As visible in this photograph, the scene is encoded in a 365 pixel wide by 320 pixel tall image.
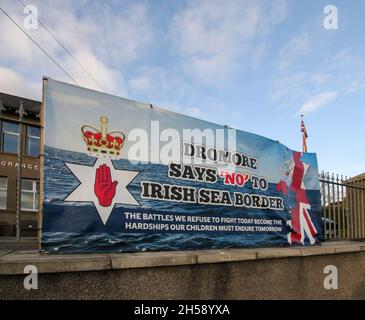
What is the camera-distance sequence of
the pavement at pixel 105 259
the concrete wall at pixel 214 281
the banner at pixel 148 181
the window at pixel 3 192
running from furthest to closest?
the window at pixel 3 192
the banner at pixel 148 181
the concrete wall at pixel 214 281
the pavement at pixel 105 259

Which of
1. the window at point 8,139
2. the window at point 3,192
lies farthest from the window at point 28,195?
the window at point 8,139

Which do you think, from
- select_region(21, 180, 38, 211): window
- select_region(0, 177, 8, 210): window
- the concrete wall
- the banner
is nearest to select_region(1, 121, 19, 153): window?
select_region(0, 177, 8, 210): window

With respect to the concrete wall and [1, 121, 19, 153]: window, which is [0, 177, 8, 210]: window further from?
the concrete wall

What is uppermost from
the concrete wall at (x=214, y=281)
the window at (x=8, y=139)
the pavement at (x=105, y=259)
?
the window at (x=8, y=139)

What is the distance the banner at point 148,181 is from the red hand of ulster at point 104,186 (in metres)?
0.01

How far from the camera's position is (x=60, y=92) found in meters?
4.00

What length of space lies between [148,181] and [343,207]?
19.9ft

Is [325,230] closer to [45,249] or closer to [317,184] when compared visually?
[317,184]

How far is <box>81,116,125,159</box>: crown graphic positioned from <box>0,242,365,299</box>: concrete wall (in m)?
1.43

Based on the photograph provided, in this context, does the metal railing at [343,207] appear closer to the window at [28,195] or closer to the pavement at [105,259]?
the pavement at [105,259]

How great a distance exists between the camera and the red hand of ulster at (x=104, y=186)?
13.4 ft

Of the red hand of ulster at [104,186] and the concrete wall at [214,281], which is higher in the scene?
the red hand of ulster at [104,186]

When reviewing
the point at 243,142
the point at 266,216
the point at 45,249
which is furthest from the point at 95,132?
the point at 266,216

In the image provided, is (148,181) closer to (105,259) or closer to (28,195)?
(105,259)
